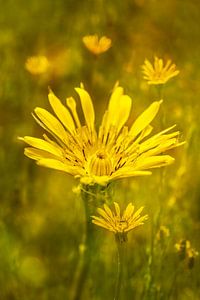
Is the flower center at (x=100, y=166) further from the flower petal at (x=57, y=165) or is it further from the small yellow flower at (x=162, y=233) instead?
the small yellow flower at (x=162, y=233)

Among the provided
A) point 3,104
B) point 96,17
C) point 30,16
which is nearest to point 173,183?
point 3,104

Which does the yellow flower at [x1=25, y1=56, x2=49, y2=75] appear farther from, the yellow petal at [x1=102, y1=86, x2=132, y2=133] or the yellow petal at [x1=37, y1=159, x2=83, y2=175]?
the yellow petal at [x1=37, y1=159, x2=83, y2=175]

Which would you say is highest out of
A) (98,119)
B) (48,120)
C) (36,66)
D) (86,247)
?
(36,66)

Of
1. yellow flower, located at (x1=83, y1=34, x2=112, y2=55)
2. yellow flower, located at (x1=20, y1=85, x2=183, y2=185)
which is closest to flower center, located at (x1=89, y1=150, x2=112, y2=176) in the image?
yellow flower, located at (x1=20, y1=85, x2=183, y2=185)

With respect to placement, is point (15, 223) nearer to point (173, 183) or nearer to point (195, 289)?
point (173, 183)

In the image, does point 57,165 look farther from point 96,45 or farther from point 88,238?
point 96,45

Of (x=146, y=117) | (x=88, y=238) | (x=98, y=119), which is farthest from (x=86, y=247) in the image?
(x=98, y=119)

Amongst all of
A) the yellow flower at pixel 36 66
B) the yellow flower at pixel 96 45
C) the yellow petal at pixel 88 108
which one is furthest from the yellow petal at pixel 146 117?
the yellow flower at pixel 36 66
